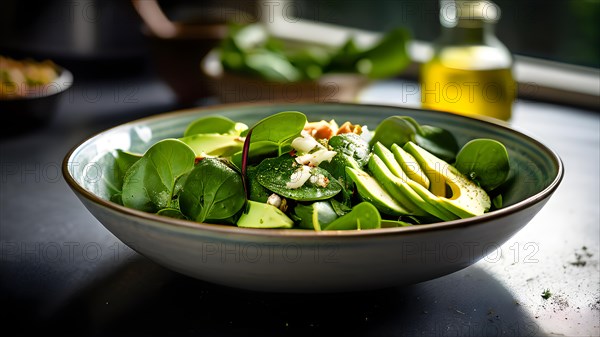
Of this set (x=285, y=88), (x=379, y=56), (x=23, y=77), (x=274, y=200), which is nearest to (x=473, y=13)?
(x=379, y=56)

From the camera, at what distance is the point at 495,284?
916 millimetres

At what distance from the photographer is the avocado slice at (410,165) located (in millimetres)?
901

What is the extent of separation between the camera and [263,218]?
2.63ft

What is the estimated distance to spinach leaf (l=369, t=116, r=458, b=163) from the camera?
1003 millimetres

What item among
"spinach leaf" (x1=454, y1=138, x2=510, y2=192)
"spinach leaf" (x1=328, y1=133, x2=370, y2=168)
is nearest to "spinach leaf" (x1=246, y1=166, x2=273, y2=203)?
"spinach leaf" (x1=328, y1=133, x2=370, y2=168)

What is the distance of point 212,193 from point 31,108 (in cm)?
97

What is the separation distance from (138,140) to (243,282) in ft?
1.31

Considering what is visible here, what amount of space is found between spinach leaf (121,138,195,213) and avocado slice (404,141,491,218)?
282 millimetres

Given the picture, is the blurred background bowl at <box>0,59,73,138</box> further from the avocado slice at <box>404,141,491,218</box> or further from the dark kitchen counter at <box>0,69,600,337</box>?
the avocado slice at <box>404,141,491,218</box>

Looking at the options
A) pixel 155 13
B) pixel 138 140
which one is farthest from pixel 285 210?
pixel 155 13

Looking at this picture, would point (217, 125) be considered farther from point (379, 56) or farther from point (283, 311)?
point (379, 56)

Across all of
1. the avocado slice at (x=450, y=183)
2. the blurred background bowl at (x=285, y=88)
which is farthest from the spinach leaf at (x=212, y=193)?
the blurred background bowl at (x=285, y=88)

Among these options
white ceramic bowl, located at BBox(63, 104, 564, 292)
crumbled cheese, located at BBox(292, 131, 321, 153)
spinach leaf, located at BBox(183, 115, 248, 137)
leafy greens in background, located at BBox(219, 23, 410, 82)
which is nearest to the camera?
white ceramic bowl, located at BBox(63, 104, 564, 292)

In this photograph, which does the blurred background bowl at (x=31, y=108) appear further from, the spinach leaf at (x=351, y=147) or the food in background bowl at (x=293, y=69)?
the spinach leaf at (x=351, y=147)
